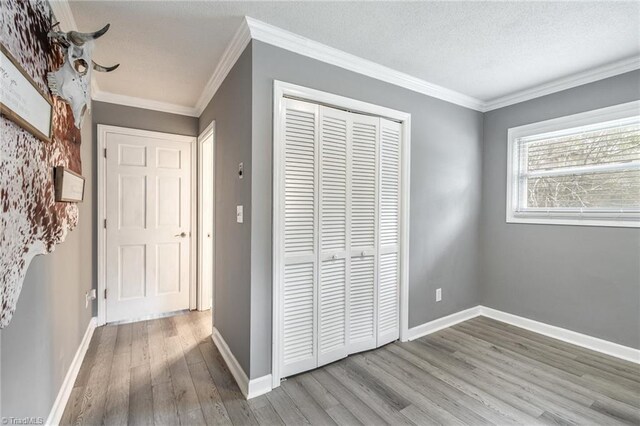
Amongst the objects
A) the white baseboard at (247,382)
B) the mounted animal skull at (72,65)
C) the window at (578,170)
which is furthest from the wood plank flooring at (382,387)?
the mounted animal skull at (72,65)

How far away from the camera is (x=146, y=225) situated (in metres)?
3.20

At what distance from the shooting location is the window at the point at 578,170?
7.88ft

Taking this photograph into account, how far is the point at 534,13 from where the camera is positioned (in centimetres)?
178

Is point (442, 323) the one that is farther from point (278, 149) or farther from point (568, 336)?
point (278, 149)

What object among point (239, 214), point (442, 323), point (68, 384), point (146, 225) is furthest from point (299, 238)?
point (146, 225)

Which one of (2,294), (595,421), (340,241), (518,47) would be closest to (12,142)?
(2,294)

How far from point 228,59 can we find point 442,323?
10.1 feet

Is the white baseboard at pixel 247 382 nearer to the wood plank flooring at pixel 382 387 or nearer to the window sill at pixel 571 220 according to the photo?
the wood plank flooring at pixel 382 387

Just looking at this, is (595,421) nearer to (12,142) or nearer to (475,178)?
(475,178)

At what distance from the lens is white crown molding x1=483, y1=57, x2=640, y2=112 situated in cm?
235

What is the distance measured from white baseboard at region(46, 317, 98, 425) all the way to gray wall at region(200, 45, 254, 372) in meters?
0.99

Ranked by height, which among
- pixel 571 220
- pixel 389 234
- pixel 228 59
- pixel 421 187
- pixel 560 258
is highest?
pixel 228 59

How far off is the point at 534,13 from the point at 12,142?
267cm

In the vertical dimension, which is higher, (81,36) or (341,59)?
(341,59)
